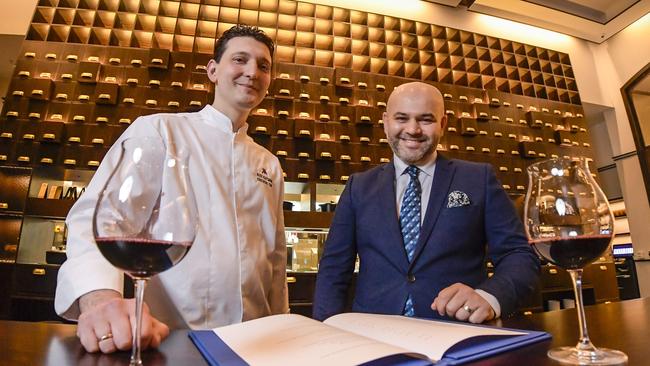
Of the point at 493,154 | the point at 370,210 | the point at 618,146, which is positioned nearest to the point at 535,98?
the point at 493,154

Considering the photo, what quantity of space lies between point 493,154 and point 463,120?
2.04 ft

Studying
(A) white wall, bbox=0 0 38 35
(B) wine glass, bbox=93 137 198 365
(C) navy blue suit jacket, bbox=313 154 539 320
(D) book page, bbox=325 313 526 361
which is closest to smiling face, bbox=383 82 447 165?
(C) navy blue suit jacket, bbox=313 154 539 320

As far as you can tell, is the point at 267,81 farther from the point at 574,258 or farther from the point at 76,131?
the point at 76,131

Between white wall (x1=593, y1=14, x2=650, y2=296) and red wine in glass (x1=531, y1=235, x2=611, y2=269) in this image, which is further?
white wall (x1=593, y1=14, x2=650, y2=296)

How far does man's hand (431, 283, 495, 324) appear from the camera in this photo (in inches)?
33.5

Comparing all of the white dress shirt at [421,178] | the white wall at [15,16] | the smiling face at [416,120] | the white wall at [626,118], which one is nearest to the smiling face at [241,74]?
the smiling face at [416,120]

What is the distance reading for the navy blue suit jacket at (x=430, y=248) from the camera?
1290 mm

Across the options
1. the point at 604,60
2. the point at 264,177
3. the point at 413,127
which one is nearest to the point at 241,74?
the point at 264,177

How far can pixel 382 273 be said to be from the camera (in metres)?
1.36

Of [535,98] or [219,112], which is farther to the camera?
[535,98]

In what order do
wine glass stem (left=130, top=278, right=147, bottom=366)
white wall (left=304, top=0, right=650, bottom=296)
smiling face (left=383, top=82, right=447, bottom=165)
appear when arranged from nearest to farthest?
wine glass stem (left=130, top=278, right=147, bottom=366), smiling face (left=383, top=82, right=447, bottom=165), white wall (left=304, top=0, right=650, bottom=296)

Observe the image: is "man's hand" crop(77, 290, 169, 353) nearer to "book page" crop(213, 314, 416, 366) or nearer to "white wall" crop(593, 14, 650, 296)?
"book page" crop(213, 314, 416, 366)

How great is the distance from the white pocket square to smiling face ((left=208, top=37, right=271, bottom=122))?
2.59 feet

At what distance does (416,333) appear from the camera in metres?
0.56
